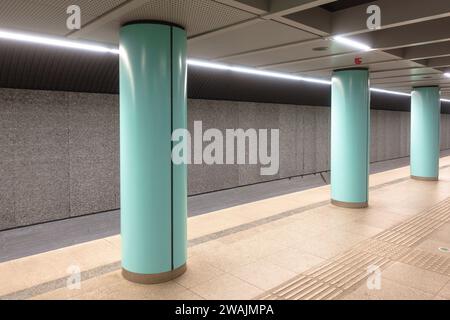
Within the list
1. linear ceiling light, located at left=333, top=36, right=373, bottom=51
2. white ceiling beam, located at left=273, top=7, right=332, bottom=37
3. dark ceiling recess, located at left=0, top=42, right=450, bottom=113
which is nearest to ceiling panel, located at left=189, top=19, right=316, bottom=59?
white ceiling beam, located at left=273, top=7, right=332, bottom=37

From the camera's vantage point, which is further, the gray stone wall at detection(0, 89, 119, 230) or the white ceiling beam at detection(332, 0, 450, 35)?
the gray stone wall at detection(0, 89, 119, 230)

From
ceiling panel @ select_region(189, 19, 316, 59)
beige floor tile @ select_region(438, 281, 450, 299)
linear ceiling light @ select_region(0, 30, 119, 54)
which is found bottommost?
beige floor tile @ select_region(438, 281, 450, 299)

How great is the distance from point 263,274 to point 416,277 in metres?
1.92

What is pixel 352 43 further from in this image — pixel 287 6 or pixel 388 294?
pixel 388 294

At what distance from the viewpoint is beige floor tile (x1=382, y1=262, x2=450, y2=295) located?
13.9ft

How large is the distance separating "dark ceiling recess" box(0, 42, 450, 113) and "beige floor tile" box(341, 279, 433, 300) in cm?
A: 564

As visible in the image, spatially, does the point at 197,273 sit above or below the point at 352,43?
below

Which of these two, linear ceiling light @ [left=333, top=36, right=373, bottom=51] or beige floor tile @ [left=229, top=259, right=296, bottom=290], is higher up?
linear ceiling light @ [left=333, top=36, right=373, bottom=51]

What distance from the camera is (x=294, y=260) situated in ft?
16.5

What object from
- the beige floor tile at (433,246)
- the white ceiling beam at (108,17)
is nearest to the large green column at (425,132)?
the beige floor tile at (433,246)

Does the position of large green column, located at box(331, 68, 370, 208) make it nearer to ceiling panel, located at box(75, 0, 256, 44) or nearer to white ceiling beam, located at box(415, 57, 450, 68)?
white ceiling beam, located at box(415, 57, 450, 68)

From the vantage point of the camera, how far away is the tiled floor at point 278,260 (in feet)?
13.4

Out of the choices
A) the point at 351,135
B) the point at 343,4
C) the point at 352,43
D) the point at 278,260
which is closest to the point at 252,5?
the point at 343,4
